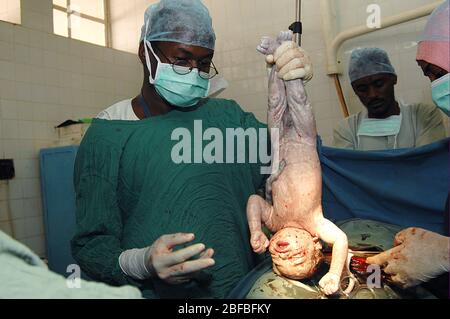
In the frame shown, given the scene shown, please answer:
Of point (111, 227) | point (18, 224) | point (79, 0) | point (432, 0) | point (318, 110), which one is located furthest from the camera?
point (79, 0)

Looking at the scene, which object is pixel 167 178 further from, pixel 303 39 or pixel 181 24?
pixel 303 39

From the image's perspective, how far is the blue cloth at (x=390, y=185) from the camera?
1.69 metres

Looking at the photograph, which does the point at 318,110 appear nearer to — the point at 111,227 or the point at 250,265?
the point at 250,265

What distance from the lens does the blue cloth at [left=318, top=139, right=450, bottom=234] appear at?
1.69m

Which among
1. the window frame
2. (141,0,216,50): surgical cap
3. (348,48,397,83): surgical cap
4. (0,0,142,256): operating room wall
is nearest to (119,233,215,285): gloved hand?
(141,0,216,50): surgical cap

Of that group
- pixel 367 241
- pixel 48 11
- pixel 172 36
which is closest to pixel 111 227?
pixel 172 36

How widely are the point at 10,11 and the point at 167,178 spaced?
279 cm

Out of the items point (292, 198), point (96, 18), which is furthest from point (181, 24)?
point (96, 18)

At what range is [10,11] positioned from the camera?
3254 mm

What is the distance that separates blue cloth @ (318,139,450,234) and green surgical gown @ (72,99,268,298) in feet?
2.11

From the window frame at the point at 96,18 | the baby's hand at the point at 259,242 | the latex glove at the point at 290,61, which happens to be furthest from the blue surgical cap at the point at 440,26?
the window frame at the point at 96,18

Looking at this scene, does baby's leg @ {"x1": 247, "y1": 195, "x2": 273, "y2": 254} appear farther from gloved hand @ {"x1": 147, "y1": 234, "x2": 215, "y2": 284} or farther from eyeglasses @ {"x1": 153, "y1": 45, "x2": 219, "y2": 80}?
eyeglasses @ {"x1": 153, "y1": 45, "x2": 219, "y2": 80}

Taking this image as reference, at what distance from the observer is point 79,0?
3.57 m

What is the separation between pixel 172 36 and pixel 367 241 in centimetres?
108
